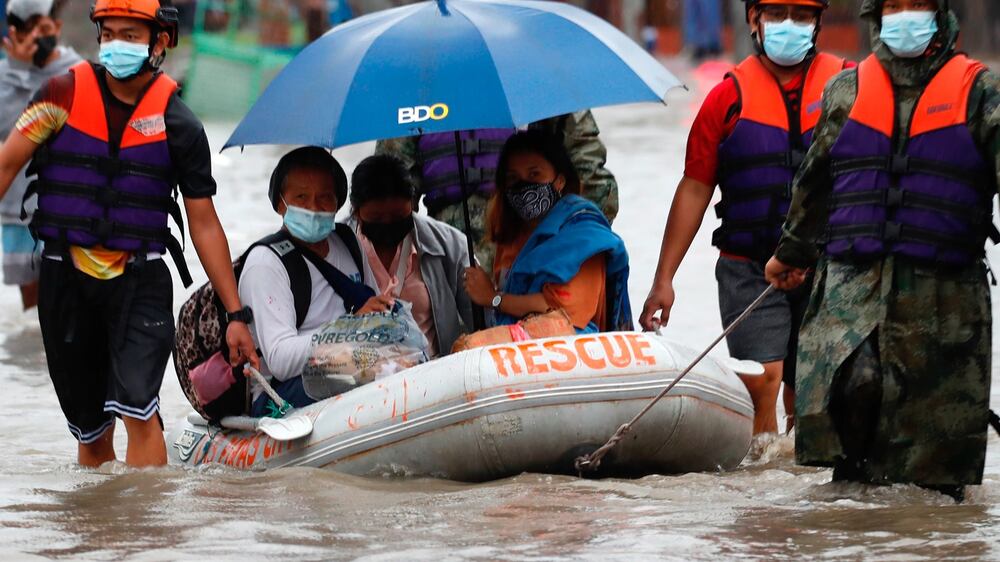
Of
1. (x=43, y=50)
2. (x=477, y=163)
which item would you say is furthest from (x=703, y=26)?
(x=477, y=163)

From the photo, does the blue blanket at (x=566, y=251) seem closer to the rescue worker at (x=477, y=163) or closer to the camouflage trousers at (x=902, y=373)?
the rescue worker at (x=477, y=163)

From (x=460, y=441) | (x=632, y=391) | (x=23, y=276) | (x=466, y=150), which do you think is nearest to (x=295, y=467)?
(x=460, y=441)

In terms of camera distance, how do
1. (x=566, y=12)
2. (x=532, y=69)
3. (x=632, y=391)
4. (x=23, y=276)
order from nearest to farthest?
1. (x=632, y=391)
2. (x=532, y=69)
3. (x=566, y=12)
4. (x=23, y=276)

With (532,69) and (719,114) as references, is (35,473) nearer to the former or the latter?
(532,69)

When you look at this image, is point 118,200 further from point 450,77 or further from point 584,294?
point 584,294

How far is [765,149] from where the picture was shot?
7.01 meters

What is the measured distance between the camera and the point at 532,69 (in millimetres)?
6883

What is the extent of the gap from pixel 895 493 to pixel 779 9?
1.97m

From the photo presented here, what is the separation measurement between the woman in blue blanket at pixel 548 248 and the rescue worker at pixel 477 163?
2.86ft

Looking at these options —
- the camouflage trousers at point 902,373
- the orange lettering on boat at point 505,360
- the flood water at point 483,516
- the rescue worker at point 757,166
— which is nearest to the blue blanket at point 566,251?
the rescue worker at point 757,166

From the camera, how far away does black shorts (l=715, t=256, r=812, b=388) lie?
23.4 feet

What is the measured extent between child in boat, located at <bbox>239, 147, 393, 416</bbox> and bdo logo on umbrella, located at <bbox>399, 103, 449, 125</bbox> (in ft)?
1.25

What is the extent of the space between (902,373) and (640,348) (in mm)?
1078

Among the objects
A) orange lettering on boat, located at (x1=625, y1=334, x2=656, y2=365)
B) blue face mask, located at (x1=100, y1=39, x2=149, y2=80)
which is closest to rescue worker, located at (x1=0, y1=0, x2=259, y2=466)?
blue face mask, located at (x1=100, y1=39, x2=149, y2=80)
